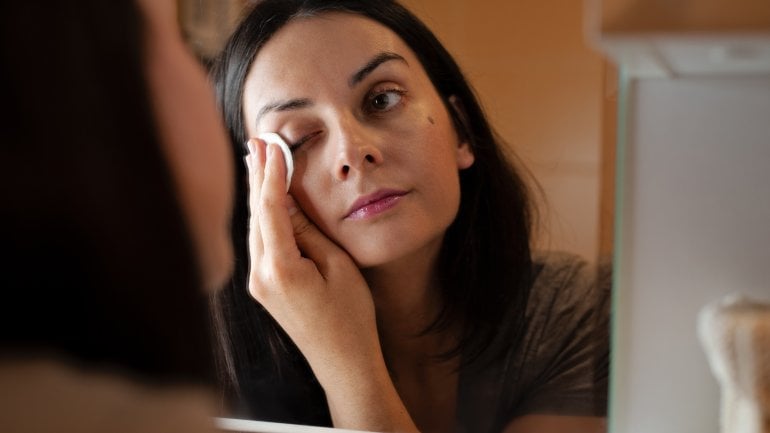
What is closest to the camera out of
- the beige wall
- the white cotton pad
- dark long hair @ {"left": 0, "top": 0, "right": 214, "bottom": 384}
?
dark long hair @ {"left": 0, "top": 0, "right": 214, "bottom": 384}

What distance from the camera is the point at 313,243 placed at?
947 mm

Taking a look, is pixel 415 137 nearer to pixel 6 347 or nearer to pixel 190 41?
pixel 190 41

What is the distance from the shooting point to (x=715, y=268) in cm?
80

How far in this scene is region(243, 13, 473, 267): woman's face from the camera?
2.98 ft

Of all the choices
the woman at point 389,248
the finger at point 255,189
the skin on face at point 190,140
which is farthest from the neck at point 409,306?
the skin on face at point 190,140

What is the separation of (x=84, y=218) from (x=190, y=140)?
0.09 m

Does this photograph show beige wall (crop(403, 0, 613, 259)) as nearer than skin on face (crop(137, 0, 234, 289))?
No

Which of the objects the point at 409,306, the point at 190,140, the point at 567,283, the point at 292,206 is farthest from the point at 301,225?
the point at 190,140

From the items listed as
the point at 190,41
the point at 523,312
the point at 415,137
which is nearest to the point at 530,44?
the point at 415,137

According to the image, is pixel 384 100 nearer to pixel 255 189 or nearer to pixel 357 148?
pixel 357 148

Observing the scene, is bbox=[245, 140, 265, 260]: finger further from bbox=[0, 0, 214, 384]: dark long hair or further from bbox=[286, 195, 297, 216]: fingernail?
bbox=[0, 0, 214, 384]: dark long hair

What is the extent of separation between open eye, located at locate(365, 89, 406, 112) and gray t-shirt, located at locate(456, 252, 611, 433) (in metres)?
0.19

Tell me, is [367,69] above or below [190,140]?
above

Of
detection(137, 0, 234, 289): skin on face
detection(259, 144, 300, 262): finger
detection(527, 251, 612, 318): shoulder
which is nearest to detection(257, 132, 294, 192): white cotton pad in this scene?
detection(259, 144, 300, 262): finger
